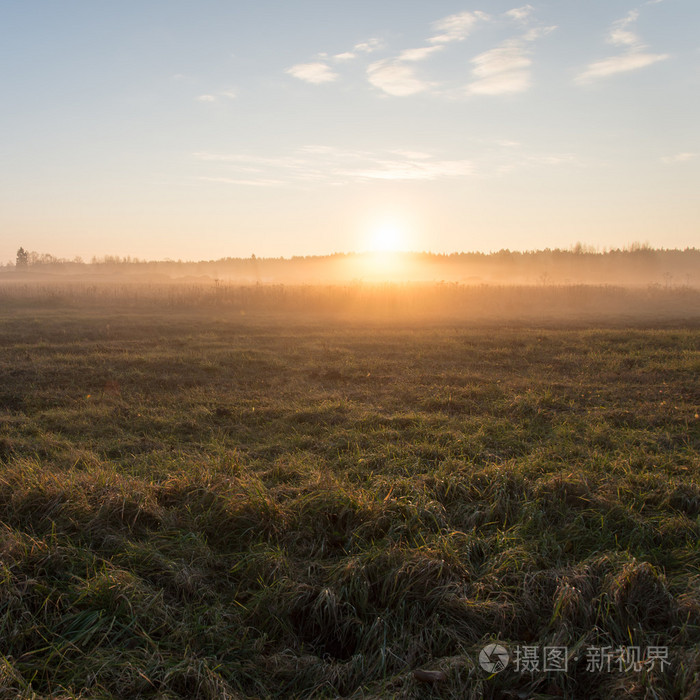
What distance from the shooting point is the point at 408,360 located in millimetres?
12031

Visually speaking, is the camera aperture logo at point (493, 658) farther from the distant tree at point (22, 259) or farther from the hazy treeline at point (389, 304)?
the distant tree at point (22, 259)

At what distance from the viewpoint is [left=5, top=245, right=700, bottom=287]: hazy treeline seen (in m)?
95.0

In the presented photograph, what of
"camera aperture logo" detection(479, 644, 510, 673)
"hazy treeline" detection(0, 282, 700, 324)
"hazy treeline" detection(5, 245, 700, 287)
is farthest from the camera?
"hazy treeline" detection(5, 245, 700, 287)

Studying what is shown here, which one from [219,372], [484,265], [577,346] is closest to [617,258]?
[484,265]

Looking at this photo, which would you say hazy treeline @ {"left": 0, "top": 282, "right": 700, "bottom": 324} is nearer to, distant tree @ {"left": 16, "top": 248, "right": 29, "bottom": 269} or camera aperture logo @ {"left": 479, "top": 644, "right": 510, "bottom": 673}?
camera aperture logo @ {"left": 479, "top": 644, "right": 510, "bottom": 673}

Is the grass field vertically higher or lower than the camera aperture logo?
higher

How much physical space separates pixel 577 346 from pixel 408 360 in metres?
5.12

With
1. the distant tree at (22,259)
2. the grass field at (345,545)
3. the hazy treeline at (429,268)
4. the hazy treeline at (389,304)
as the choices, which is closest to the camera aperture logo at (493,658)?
the grass field at (345,545)

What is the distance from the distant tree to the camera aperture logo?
11723 centimetres

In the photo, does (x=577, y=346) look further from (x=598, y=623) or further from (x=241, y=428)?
(x=598, y=623)

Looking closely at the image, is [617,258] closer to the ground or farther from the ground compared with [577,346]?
farther from the ground

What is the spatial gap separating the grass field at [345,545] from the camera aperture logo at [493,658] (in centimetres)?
5

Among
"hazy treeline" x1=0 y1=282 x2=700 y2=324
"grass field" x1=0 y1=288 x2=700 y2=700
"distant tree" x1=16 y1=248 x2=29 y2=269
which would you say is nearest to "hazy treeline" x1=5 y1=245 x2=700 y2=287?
"distant tree" x1=16 y1=248 x2=29 y2=269

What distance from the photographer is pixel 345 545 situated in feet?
13.0
